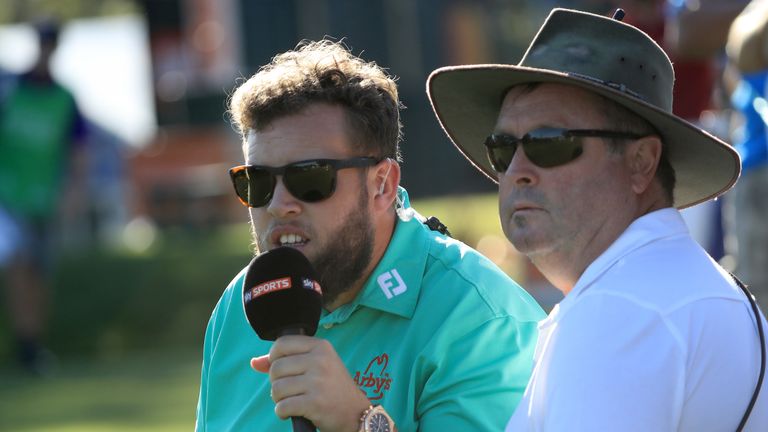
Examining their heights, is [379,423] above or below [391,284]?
below

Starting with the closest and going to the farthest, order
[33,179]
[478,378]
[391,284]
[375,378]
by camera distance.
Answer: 1. [478,378]
2. [375,378]
3. [391,284]
4. [33,179]

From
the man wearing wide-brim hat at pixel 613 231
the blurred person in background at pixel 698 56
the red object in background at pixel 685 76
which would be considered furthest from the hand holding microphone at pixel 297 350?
the red object in background at pixel 685 76

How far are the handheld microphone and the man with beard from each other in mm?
251

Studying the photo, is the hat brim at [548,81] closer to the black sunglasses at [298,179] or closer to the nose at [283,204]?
the black sunglasses at [298,179]

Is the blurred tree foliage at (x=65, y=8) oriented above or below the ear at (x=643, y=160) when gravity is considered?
above

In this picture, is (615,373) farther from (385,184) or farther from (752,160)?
(752,160)

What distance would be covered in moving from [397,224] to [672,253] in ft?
3.56

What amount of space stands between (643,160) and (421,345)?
740 mm

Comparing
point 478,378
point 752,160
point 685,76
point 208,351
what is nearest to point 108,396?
point 685,76

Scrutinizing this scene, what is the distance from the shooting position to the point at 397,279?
3.59 m

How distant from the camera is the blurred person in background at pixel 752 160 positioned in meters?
5.29

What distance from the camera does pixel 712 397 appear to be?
266 centimetres

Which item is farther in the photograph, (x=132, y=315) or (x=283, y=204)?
(x=132, y=315)

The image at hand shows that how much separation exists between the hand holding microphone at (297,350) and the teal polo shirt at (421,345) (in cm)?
32
